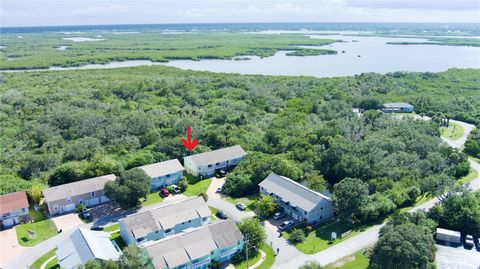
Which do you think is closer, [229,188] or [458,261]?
[458,261]

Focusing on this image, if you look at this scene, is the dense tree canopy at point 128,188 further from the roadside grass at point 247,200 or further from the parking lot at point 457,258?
the parking lot at point 457,258

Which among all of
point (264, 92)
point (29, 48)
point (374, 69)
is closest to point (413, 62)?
point (374, 69)

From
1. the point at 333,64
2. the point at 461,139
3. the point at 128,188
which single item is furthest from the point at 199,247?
the point at 333,64

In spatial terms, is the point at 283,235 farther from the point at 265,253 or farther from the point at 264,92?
the point at 264,92

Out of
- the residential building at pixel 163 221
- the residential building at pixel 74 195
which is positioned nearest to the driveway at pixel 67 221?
the residential building at pixel 74 195

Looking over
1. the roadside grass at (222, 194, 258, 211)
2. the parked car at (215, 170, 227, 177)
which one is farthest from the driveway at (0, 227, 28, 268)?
the parked car at (215, 170, 227, 177)

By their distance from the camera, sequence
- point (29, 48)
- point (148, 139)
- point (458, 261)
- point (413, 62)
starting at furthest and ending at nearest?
point (29, 48) → point (413, 62) → point (148, 139) → point (458, 261)

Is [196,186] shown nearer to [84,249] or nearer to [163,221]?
[163,221]
